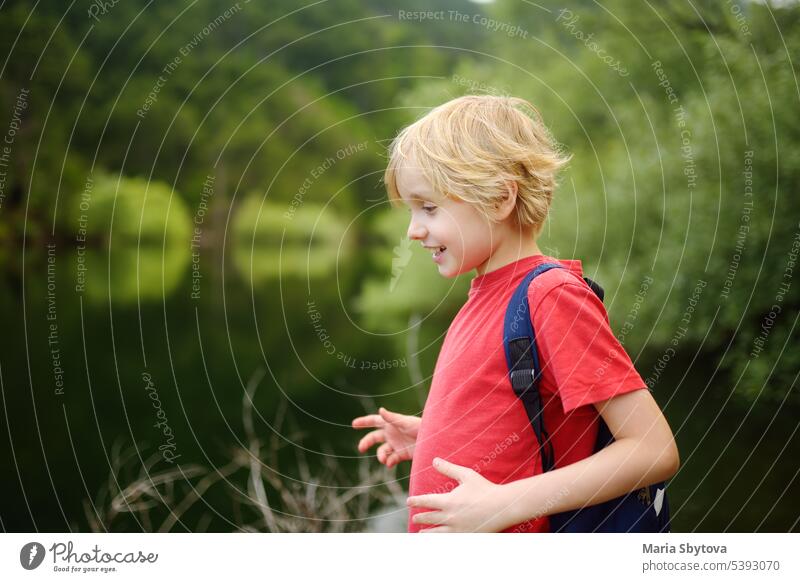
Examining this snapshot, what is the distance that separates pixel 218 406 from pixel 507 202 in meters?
6.82

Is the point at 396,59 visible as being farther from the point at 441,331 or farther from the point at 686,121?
the point at 686,121

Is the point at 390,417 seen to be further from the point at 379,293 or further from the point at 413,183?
the point at 379,293

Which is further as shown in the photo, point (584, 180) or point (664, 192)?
point (584, 180)

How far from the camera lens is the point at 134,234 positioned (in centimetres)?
2897

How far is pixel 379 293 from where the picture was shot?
18.1m

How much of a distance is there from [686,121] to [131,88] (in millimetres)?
18549

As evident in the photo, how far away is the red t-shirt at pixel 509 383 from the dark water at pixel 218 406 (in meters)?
1.61

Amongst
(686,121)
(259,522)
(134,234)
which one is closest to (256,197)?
(134,234)

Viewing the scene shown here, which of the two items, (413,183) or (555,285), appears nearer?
(555,285)

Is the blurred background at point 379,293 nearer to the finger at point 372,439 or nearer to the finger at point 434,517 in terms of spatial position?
the finger at point 372,439

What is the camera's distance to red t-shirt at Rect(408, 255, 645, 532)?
5.06 feet
